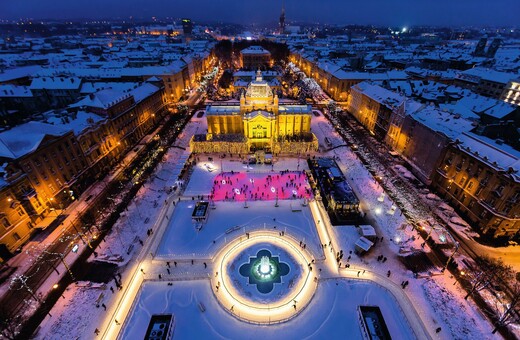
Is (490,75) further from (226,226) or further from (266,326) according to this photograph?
(266,326)

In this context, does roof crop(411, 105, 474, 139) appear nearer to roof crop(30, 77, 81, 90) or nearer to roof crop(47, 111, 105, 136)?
roof crop(47, 111, 105, 136)

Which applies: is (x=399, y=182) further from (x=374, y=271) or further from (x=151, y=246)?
(x=151, y=246)

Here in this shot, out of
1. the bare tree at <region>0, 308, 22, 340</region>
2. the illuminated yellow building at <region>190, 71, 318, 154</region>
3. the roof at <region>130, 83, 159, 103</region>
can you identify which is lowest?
the bare tree at <region>0, 308, 22, 340</region>

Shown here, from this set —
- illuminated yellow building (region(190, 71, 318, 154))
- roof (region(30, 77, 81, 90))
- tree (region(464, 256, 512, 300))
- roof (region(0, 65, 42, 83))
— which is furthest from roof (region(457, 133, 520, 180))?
roof (region(0, 65, 42, 83))

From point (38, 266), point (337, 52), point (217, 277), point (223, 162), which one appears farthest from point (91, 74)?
point (337, 52)

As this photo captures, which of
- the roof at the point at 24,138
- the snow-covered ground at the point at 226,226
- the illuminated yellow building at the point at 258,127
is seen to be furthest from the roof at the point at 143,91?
the snow-covered ground at the point at 226,226

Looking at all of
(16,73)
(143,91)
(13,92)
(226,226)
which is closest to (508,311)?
(226,226)
